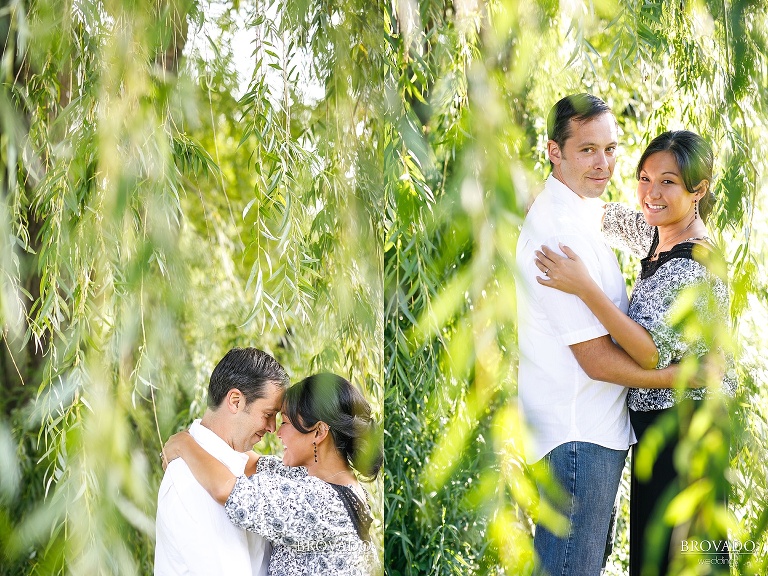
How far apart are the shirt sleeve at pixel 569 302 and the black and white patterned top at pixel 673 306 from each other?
0.23 ft

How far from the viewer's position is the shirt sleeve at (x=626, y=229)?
1.37m

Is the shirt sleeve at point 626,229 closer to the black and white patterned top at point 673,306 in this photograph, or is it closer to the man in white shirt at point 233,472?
the black and white patterned top at point 673,306

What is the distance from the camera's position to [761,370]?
1.38 metres

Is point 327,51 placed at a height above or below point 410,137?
above

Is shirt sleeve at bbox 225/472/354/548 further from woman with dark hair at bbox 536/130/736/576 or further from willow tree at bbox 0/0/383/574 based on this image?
woman with dark hair at bbox 536/130/736/576

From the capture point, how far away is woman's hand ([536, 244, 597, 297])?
1.32 meters

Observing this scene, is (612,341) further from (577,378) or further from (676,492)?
(676,492)

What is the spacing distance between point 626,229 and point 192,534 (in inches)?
34.6

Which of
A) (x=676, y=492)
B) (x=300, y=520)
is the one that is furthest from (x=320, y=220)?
(x=676, y=492)

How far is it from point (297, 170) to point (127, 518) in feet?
2.22

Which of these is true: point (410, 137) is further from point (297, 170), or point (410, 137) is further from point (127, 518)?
point (127, 518)

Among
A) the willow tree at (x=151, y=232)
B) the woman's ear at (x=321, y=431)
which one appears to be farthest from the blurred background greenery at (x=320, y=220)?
the woman's ear at (x=321, y=431)

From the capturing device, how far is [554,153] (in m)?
1.41

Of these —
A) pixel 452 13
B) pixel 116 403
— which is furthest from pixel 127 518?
pixel 452 13
